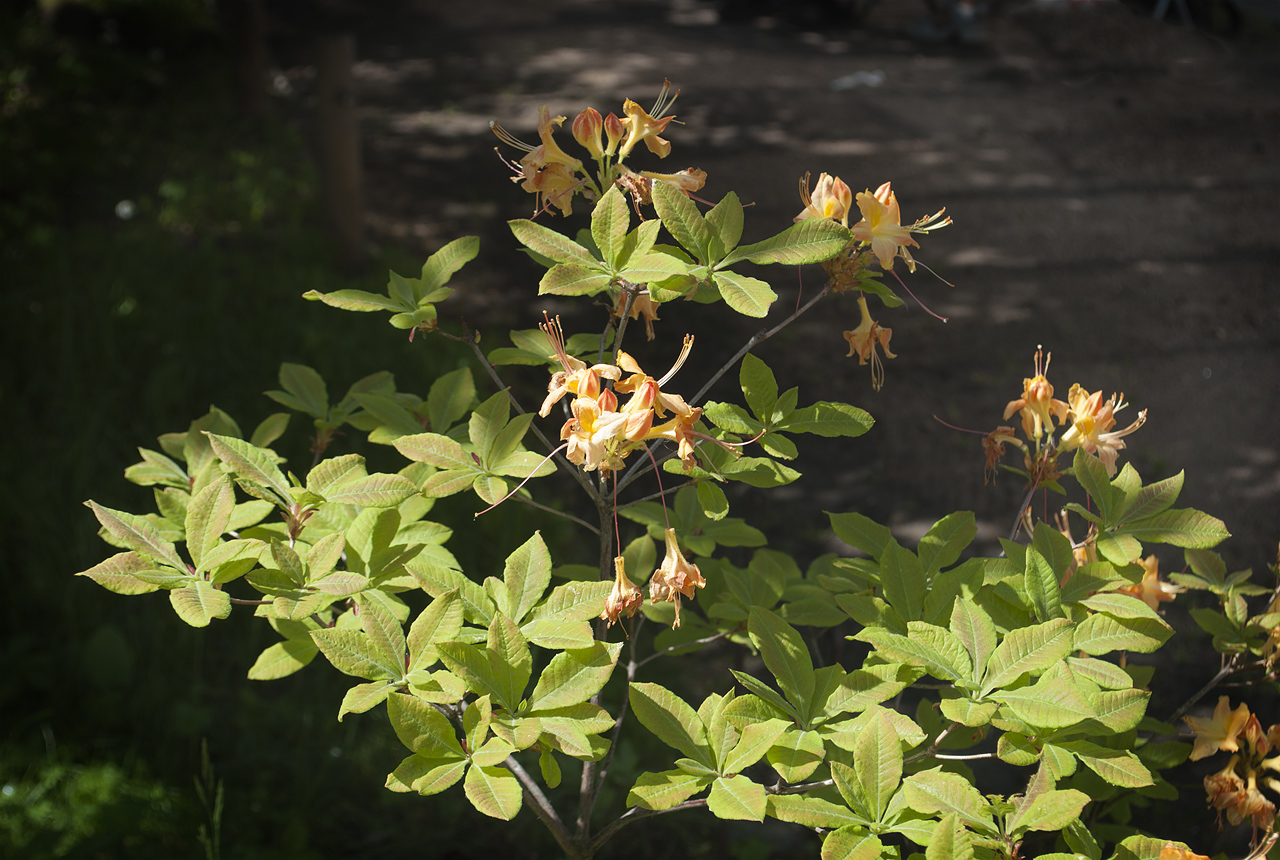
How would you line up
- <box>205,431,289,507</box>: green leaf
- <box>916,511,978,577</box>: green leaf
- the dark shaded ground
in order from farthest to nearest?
the dark shaded ground → <box>916,511,978,577</box>: green leaf → <box>205,431,289,507</box>: green leaf

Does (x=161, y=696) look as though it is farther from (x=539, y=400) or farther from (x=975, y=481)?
(x=975, y=481)

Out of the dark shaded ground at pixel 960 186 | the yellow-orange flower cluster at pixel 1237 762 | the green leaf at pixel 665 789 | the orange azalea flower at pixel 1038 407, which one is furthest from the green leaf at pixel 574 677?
the dark shaded ground at pixel 960 186

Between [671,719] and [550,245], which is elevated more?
[550,245]

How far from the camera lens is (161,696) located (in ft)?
8.66

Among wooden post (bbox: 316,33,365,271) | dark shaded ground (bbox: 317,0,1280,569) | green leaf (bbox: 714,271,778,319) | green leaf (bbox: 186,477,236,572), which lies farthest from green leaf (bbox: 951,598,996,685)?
wooden post (bbox: 316,33,365,271)

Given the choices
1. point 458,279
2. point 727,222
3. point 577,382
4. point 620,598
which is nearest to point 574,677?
point 620,598

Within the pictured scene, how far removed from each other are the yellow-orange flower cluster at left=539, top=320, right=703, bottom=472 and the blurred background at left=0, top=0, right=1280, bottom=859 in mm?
1439

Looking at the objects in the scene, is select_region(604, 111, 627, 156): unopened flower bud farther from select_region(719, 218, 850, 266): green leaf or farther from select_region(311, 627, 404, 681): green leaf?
select_region(311, 627, 404, 681): green leaf

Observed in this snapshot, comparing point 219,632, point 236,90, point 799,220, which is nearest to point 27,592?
point 219,632

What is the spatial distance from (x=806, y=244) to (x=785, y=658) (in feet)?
1.65

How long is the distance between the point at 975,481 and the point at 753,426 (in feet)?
9.66

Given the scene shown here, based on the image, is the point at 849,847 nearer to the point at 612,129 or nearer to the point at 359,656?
the point at 359,656

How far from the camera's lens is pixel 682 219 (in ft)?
3.54

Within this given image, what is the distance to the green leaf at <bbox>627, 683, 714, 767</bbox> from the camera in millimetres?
1058
